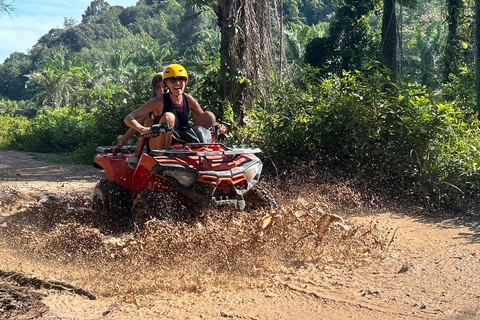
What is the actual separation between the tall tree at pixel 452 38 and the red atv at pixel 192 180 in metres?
15.2

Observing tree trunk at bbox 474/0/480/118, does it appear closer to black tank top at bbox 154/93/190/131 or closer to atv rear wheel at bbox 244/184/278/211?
atv rear wheel at bbox 244/184/278/211

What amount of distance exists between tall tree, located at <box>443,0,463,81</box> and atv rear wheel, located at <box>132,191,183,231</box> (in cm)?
1584

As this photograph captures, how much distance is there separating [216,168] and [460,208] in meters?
3.61

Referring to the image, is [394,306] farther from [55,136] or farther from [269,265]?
[55,136]

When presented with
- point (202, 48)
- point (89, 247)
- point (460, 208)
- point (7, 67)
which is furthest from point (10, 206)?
point (7, 67)

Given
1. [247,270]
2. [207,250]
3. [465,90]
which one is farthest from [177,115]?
[465,90]

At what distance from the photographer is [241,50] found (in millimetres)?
10922

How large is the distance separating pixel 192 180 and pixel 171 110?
1.15 meters

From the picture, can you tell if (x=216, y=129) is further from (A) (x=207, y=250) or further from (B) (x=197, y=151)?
(A) (x=207, y=250)

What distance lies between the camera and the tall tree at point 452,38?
18820 mm

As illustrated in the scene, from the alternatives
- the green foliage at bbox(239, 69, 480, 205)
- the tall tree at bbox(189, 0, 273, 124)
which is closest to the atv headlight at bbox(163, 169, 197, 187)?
the green foliage at bbox(239, 69, 480, 205)

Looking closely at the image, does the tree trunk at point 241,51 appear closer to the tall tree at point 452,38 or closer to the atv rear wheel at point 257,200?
the atv rear wheel at point 257,200

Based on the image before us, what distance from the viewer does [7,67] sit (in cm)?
9562

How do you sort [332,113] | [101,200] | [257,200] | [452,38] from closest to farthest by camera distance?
1. [257,200]
2. [101,200]
3. [332,113]
4. [452,38]
